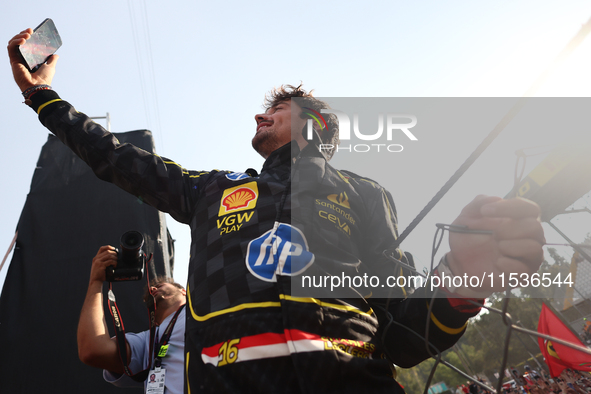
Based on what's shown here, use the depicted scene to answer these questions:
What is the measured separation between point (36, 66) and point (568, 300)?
2916cm

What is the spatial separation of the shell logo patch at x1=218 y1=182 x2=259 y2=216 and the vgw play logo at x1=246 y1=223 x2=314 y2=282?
0.49 ft

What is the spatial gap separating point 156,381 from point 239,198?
1.49 metres

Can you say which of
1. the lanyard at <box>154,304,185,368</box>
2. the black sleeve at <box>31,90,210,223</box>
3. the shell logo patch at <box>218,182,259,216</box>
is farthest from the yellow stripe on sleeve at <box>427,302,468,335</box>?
the lanyard at <box>154,304,185,368</box>

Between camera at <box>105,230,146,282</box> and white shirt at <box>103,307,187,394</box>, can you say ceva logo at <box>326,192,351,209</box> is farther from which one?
white shirt at <box>103,307,187,394</box>

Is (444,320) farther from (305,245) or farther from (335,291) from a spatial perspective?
(305,245)

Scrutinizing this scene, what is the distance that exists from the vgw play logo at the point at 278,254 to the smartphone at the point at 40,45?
130cm

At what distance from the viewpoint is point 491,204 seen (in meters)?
0.75

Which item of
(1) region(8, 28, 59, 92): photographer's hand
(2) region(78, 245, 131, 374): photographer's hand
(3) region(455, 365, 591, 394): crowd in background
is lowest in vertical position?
(3) region(455, 365, 591, 394): crowd in background

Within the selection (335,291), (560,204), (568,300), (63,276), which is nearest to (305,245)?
(335,291)

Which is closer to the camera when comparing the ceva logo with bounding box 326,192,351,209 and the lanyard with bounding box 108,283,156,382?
the ceva logo with bounding box 326,192,351,209

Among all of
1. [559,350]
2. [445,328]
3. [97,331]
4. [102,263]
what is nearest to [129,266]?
[102,263]

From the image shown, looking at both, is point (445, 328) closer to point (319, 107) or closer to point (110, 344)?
point (319, 107)

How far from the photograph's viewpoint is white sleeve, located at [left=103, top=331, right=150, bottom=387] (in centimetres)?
218

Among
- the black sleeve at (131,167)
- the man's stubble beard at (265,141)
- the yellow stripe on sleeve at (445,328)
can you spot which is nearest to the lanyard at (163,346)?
the black sleeve at (131,167)
